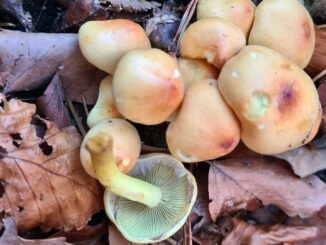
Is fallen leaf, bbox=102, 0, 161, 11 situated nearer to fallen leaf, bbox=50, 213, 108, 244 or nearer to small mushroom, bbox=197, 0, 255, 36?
small mushroom, bbox=197, 0, 255, 36

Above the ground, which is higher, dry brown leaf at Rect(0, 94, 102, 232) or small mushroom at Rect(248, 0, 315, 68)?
small mushroom at Rect(248, 0, 315, 68)

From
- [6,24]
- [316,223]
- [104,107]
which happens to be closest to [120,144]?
[104,107]

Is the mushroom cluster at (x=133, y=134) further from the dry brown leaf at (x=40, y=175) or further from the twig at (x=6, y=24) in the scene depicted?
the twig at (x=6, y=24)

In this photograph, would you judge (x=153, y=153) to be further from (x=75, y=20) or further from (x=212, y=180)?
(x=75, y=20)

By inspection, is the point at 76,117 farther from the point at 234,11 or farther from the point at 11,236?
the point at 234,11

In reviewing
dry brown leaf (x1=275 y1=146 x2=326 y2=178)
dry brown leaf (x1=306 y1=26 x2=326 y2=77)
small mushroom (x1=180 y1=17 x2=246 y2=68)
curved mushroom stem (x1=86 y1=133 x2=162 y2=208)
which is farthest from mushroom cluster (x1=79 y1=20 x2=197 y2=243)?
dry brown leaf (x1=306 y1=26 x2=326 y2=77)

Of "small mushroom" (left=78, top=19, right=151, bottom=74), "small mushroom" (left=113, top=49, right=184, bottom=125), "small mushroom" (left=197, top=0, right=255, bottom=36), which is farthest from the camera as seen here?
"small mushroom" (left=197, top=0, right=255, bottom=36)

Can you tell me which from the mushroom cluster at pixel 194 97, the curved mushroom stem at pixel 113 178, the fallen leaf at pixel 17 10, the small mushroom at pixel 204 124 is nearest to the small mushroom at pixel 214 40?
the mushroom cluster at pixel 194 97
